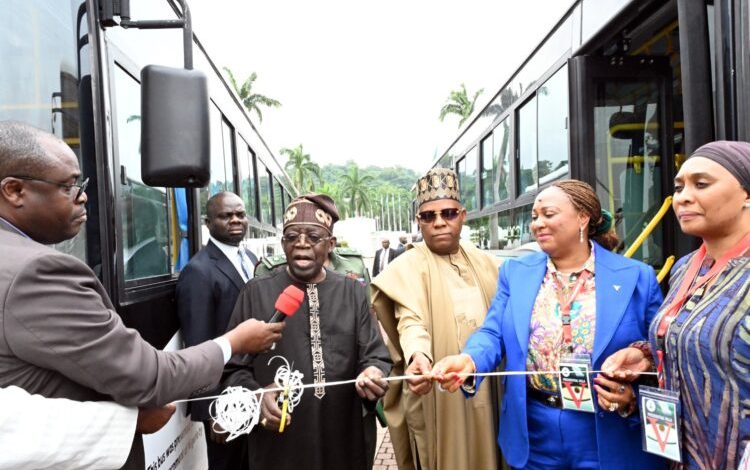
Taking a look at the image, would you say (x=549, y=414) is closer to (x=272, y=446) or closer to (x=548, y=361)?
(x=548, y=361)

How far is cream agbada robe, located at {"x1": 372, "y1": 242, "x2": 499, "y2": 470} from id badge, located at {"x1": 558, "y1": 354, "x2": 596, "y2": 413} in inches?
27.1

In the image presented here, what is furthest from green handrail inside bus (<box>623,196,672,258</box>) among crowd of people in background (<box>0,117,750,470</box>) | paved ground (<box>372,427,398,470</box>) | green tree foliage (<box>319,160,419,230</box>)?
green tree foliage (<box>319,160,419,230</box>)

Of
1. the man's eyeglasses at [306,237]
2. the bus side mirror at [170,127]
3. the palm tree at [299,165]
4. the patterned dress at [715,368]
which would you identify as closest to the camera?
the patterned dress at [715,368]

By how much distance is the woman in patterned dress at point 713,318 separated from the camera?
5.47ft

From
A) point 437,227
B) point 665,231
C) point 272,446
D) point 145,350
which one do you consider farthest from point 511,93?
point 145,350

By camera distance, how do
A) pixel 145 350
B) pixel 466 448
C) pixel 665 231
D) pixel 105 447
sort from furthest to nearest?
1. pixel 665 231
2. pixel 466 448
3. pixel 145 350
4. pixel 105 447

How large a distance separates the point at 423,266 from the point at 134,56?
6.00 ft

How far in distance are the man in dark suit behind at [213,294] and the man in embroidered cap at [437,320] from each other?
95cm

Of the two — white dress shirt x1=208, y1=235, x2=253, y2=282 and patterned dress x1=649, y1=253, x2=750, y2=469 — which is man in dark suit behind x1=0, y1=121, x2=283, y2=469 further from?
white dress shirt x1=208, y1=235, x2=253, y2=282

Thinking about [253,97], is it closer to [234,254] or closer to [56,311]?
[234,254]

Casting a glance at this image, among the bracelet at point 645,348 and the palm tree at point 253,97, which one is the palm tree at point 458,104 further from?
the bracelet at point 645,348

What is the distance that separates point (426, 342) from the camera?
2.71 m

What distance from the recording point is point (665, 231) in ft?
12.4

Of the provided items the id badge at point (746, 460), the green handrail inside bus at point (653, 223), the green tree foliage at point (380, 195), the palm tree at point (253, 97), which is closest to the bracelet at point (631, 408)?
the id badge at point (746, 460)
